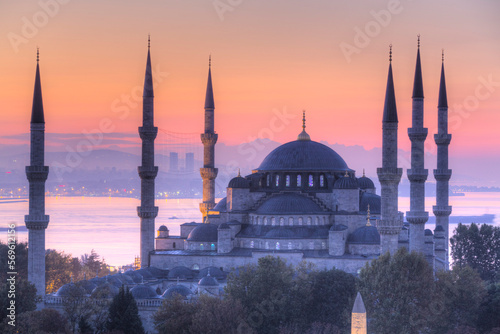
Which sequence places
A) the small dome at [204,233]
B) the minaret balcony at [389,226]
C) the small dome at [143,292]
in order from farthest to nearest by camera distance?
1. the small dome at [204,233]
2. the minaret balcony at [389,226]
3. the small dome at [143,292]

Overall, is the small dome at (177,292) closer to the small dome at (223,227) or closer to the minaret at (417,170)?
the small dome at (223,227)

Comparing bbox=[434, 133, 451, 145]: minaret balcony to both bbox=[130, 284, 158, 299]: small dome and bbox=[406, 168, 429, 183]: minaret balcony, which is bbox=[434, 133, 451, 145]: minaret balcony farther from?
bbox=[130, 284, 158, 299]: small dome

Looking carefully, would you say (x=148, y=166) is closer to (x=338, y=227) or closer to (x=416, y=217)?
(x=338, y=227)

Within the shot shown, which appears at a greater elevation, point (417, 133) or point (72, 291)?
point (417, 133)

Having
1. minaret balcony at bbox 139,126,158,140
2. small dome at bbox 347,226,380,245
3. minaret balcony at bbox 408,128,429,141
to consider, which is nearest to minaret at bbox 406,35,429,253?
minaret balcony at bbox 408,128,429,141

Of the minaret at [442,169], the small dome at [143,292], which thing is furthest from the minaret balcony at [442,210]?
the small dome at [143,292]

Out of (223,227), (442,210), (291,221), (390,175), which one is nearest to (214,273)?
(223,227)
